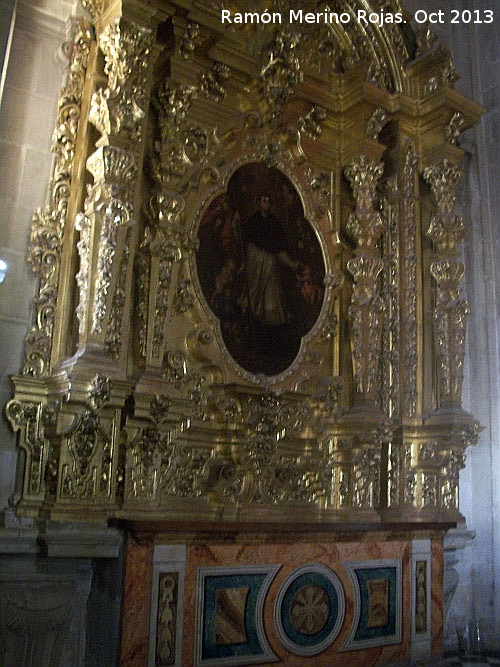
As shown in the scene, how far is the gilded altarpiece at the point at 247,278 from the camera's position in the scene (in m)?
5.08

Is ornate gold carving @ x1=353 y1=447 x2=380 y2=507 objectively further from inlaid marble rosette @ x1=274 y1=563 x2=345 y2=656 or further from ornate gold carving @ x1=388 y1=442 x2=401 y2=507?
inlaid marble rosette @ x1=274 y1=563 x2=345 y2=656

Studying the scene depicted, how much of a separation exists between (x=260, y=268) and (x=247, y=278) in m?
0.18

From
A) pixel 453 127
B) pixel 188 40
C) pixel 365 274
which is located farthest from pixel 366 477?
pixel 188 40

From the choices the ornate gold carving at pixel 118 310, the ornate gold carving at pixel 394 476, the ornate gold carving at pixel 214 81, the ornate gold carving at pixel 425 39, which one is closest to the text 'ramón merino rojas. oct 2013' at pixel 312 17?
the ornate gold carving at pixel 425 39

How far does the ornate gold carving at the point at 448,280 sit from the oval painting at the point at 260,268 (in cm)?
125

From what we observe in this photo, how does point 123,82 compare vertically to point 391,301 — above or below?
above

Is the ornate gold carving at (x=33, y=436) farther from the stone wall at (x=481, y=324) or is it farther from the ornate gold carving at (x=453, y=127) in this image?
the ornate gold carving at (x=453, y=127)

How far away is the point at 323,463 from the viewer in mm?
6332

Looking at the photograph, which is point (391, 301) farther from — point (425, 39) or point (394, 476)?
point (425, 39)

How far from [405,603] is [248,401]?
2.17 metres

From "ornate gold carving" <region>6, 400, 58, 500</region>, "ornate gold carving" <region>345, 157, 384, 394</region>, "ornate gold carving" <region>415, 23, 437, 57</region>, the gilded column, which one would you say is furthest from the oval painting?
"ornate gold carving" <region>415, 23, 437, 57</region>

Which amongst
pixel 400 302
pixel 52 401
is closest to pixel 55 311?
pixel 52 401

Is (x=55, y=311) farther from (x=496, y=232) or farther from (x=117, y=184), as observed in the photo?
(x=496, y=232)

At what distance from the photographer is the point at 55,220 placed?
5.29 metres
